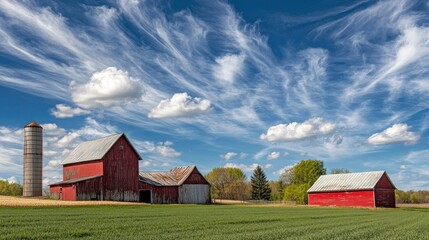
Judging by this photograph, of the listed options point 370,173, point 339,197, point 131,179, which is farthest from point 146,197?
point 370,173

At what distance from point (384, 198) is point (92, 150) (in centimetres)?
4510

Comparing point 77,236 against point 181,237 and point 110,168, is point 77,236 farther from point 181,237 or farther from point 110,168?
point 110,168

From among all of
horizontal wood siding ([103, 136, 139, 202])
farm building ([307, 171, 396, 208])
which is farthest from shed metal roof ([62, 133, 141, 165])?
Result: farm building ([307, 171, 396, 208])

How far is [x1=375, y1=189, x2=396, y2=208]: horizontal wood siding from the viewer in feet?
229

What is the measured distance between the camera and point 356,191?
71.6 metres

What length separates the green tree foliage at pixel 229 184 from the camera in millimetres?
115812

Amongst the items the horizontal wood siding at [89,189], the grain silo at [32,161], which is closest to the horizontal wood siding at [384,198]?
the horizontal wood siding at [89,189]

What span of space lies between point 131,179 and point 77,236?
50.2 meters

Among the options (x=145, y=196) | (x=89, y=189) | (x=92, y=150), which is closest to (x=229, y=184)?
(x=145, y=196)

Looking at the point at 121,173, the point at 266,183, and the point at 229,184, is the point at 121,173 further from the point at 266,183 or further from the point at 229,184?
the point at 229,184

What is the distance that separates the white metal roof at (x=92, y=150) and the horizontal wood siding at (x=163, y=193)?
7.50m

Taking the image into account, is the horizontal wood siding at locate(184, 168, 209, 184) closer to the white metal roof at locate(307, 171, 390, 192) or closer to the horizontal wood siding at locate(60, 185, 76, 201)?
the white metal roof at locate(307, 171, 390, 192)

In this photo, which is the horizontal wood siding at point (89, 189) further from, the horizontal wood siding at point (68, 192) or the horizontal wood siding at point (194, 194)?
the horizontal wood siding at point (194, 194)

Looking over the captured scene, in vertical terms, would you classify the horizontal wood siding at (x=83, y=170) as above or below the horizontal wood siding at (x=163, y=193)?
above
